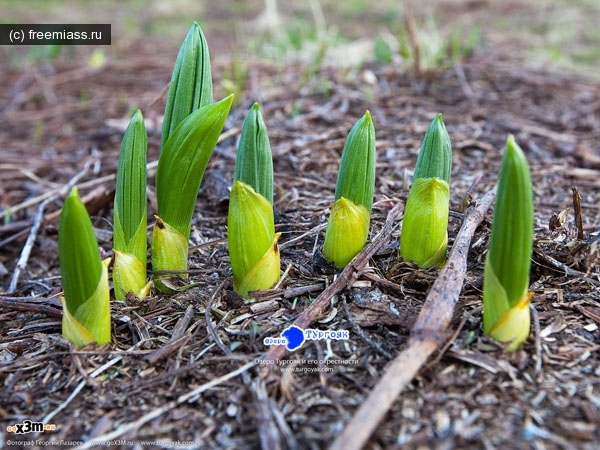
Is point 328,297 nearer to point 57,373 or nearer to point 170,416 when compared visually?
point 170,416

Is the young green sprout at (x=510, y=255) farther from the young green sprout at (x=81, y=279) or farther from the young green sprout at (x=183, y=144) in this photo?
the young green sprout at (x=81, y=279)

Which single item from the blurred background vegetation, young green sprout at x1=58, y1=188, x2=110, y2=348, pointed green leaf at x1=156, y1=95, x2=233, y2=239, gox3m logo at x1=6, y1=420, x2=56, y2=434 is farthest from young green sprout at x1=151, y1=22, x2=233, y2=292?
the blurred background vegetation

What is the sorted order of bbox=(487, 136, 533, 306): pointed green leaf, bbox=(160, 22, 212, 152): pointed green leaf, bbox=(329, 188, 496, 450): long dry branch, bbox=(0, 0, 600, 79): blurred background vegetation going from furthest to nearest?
1. bbox=(0, 0, 600, 79): blurred background vegetation
2. bbox=(160, 22, 212, 152): pointed green leaf
3. bbox=(487, 136, 533, 306): pointed green leaf
4. bbox=(329, 188, 496, 450): long dry branch

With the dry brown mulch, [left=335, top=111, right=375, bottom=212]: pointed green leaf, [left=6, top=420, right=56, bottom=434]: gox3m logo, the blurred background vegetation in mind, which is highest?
the blurred background vegetation

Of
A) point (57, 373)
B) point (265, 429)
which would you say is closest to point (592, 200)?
point (265, 429)

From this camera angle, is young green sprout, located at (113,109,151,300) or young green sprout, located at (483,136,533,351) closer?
young green sprout, located at (483,136,533,351)

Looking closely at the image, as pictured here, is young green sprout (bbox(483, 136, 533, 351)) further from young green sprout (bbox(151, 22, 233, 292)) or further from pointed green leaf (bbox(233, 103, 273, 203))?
young green sprout (bbox(151, 22, 233, 292))

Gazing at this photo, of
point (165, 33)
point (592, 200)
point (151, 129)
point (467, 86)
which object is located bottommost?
point (592, 200)
